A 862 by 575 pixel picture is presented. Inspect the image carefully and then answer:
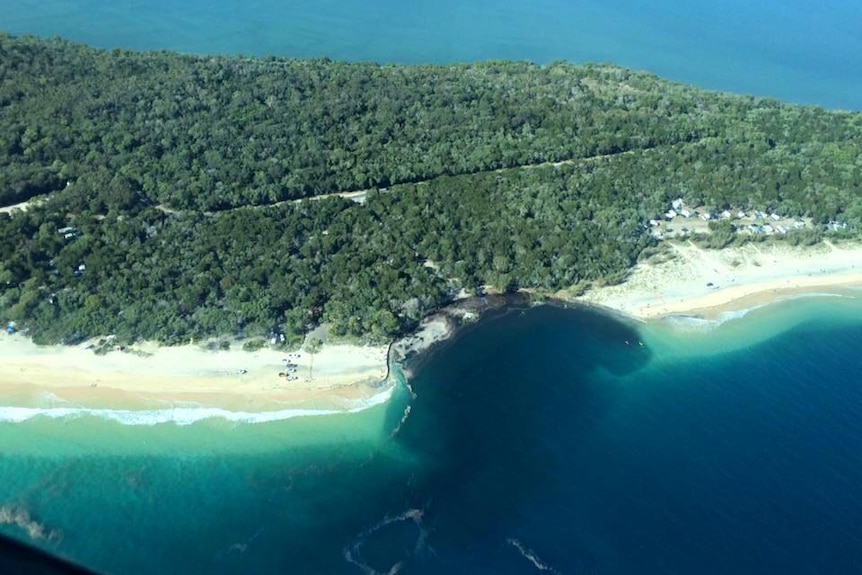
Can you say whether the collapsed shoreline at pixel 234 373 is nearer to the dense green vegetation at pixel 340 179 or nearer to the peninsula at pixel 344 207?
the peninsula at pixel 344 207

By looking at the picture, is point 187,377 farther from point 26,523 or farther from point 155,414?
point 26,523

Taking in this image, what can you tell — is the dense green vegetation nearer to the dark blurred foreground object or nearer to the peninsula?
the peninsula

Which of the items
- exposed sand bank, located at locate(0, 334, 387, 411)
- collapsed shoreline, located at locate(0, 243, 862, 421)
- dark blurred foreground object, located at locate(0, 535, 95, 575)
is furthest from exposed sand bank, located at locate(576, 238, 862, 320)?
dark blurred foreground object, located at locate(0, 535, 95, 575)

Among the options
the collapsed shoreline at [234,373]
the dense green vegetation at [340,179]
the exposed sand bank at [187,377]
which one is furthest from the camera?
the dense green vegetation at [340,179]

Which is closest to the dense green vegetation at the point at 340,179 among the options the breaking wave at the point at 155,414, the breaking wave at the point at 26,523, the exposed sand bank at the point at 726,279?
the exposed sand bank at the point at 726,279

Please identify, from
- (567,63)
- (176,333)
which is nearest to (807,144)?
(567,63)

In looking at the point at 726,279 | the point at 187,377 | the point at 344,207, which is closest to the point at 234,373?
the point at 187,377
